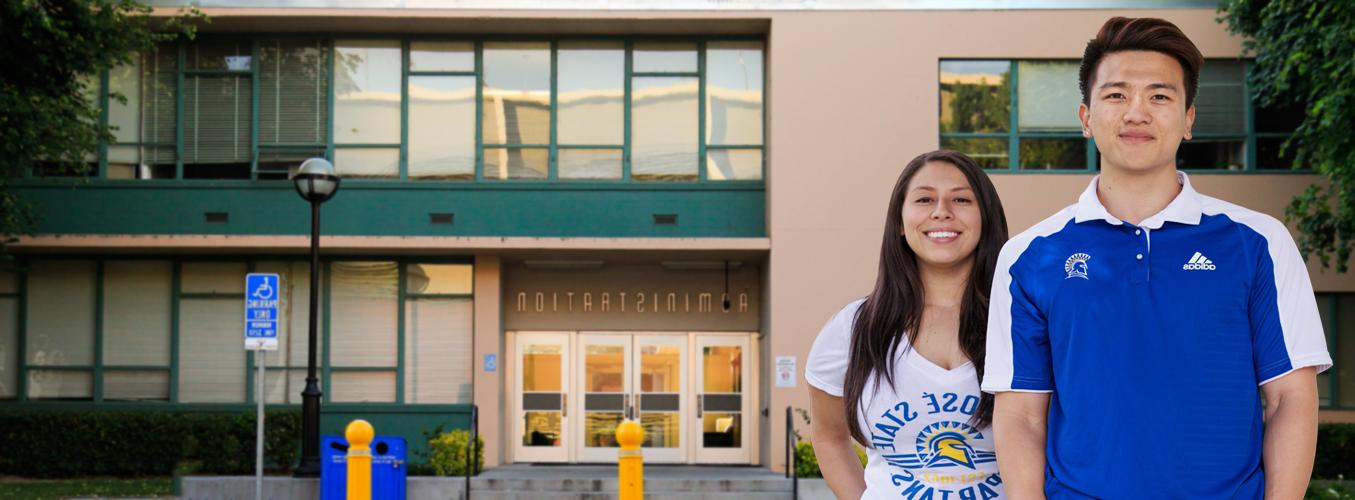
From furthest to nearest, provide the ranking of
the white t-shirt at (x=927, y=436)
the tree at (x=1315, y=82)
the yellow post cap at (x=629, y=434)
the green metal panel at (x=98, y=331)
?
the green metal panel at (x=98, y=331)
the tree at (x=1315, y=82)
the yellow post cap at (x=629, y=434)
the white t-shirt at (x=927, y=436)

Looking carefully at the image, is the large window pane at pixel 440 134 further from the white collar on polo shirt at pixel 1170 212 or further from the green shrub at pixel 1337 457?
Result: the white collar on polo shirt at pixel 1170 212

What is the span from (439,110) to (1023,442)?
2073 centimetres

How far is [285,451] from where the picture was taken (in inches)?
884

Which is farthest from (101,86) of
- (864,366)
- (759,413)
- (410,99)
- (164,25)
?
(864,366)

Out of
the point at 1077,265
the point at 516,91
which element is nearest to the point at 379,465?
the point at 516,91

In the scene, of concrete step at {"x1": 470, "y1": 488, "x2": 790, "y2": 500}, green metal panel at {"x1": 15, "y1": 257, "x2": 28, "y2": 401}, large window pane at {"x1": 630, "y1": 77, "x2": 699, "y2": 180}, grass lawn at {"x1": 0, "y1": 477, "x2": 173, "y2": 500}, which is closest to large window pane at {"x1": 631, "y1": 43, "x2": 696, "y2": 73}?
large window pane at {"x1": 630, "y1": 77, "x2": 699, "y2": 180}

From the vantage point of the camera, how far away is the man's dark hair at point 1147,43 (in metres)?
3.35

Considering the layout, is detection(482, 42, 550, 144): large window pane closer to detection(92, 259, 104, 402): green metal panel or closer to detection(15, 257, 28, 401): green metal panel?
detection(92, 259, 104, 402): green metal panel

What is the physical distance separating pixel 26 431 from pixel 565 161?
9239 millimetres

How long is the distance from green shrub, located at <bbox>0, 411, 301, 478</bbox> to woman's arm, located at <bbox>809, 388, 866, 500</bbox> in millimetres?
19138

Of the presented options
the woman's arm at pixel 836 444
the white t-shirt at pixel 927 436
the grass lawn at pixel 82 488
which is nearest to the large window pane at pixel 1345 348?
the grass lawn at pixel 82 488

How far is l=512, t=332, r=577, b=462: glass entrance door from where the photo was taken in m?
24.6

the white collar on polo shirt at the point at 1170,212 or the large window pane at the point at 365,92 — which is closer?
the white collar on polo shirt at the point at 1170,212

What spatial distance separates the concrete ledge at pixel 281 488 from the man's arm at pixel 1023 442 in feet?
52.1
